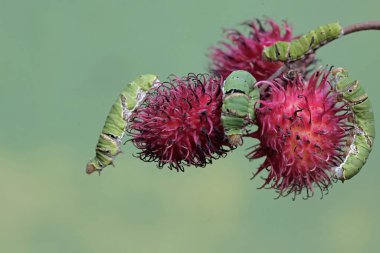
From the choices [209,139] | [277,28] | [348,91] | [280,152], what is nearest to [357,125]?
[348,91]

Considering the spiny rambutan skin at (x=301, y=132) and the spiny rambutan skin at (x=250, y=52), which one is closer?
the spiny rambutan skin at (x=301, y=132)

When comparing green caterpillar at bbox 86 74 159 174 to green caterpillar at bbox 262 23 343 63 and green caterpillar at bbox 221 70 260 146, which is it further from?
green caterpillar at bbox 262 23 343 63

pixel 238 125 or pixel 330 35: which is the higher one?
pixel 330 35

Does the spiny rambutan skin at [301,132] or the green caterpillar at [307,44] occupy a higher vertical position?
the green caterpillar at [307,44]

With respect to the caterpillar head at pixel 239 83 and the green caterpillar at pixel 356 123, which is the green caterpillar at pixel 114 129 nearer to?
the caterpillar head at pixel 239 83

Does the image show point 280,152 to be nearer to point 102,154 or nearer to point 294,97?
point 294,97

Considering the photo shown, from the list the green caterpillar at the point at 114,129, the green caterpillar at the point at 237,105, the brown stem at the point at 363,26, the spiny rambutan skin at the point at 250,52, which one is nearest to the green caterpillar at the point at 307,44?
the brown stem at the point at 363,26
